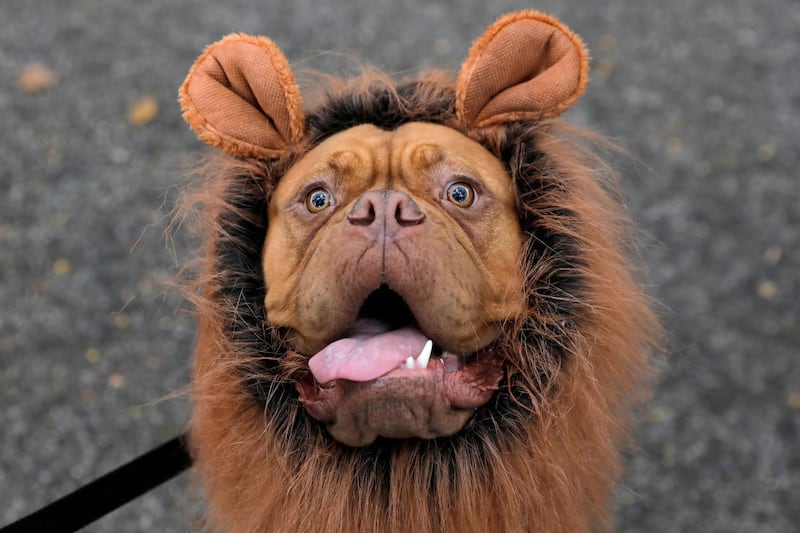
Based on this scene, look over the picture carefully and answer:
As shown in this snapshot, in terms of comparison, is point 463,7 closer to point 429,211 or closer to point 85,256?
point 85,256

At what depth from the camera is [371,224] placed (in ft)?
3.26

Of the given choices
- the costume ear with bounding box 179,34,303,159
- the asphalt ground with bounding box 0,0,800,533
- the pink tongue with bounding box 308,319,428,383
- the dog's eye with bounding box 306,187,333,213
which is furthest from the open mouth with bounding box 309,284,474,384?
the asphalt ground with bounding box 0,0,800,533

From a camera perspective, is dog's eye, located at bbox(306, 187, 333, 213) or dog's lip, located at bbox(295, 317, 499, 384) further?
dog's eye, located at bbox(306, 187, 333, 213)

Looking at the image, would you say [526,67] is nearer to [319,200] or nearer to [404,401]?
[319,200]

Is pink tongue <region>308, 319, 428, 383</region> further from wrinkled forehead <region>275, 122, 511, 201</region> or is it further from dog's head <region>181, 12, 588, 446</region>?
wrinkled forehead <region>275, 122, 511, 201</region>

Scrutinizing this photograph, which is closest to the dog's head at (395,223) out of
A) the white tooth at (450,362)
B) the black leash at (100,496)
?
the white tooth at (450,362)

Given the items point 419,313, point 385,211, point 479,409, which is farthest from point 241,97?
point 479,409

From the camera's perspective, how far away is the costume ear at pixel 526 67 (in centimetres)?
114

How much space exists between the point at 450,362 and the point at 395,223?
8.2 inches

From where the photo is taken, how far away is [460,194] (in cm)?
110

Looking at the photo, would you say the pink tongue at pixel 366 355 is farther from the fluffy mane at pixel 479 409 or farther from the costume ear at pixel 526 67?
the costume ear at pixel 526 67

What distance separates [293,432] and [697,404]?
1247 millimetres

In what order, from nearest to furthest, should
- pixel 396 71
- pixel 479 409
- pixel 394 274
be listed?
1. pixel 394 274
2. pixel 479 409
3. pixel 396 71

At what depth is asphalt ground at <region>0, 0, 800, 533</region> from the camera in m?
1.92
